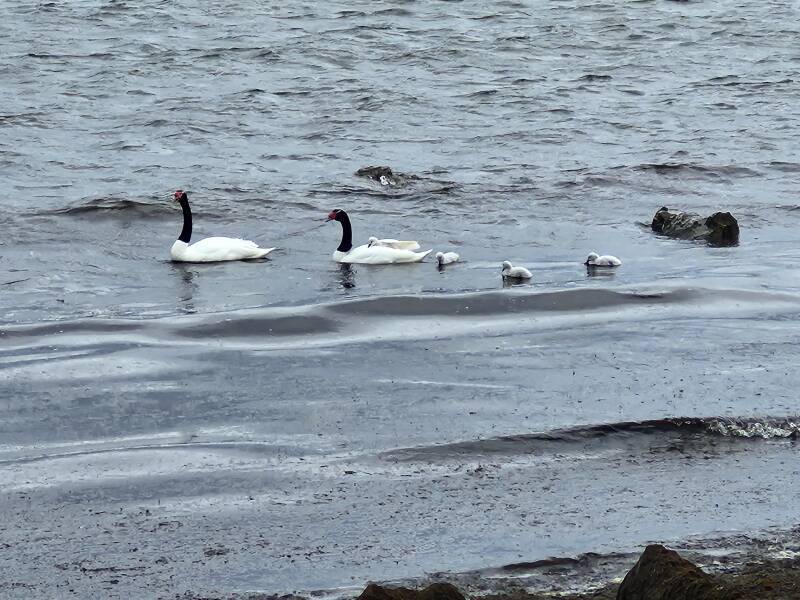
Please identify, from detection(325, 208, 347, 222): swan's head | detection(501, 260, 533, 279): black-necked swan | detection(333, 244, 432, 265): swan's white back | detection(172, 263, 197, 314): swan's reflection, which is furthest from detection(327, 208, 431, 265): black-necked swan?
detection(172, 263, 197, 314): swan's reflection

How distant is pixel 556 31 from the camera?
34562 millimetres

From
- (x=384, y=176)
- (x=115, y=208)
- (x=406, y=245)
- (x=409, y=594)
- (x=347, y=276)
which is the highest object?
(x=384, y=176)

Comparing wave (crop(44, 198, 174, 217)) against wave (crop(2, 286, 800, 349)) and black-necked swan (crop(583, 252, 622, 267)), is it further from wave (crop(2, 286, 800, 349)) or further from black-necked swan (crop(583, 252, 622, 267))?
black-necked swan (crop(583, 252, 622, 267))

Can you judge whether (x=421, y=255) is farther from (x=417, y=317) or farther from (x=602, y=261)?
(x=417, y=317)

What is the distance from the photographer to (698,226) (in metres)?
18.0

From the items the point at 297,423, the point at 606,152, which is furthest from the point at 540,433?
the point at 606,152

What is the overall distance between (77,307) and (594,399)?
19.0 feet

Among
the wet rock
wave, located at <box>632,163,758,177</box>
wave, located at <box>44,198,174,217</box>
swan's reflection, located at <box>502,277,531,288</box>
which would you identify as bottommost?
swan's reflection, located at <box>502,277,531,288</box>

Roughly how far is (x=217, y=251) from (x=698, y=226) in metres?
5.90

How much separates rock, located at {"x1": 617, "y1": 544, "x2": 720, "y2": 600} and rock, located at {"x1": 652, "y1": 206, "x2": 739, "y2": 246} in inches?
455

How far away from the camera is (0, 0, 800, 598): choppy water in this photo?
864 centimetres

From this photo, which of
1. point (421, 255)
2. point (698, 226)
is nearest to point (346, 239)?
point (421, 255)

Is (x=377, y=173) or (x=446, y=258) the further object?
(x=377, y=173)

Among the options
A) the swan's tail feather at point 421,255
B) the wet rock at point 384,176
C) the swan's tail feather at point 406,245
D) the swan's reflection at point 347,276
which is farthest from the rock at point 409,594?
the wet rock at point 384,176
